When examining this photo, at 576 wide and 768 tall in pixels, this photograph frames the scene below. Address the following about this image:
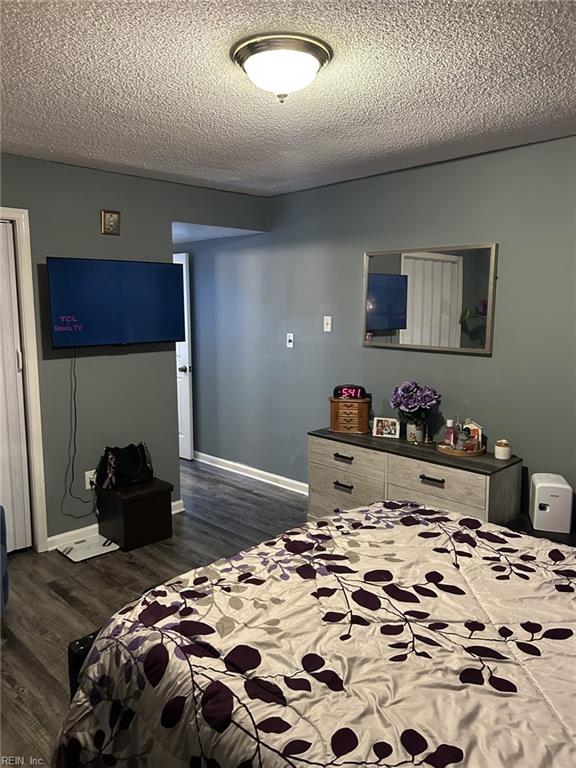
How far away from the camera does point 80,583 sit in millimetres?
3258

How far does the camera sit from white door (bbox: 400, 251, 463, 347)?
3.60 meters

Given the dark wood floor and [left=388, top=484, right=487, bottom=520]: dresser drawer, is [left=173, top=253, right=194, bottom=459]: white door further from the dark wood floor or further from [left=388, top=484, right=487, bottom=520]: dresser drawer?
[left=388, top=484, right=487, bottom=520]: dresser drawer

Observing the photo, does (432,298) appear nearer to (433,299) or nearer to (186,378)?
(433,299)

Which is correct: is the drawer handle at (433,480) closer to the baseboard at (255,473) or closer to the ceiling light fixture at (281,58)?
the baseboard at (255,473)

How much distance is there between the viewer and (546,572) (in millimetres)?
1954

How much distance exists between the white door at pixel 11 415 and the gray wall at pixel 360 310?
2072 mm

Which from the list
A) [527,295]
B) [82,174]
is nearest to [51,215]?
[82,174]

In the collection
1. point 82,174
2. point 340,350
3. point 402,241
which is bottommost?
point 340,350

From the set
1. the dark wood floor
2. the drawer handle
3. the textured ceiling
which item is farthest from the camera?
the drawer handle

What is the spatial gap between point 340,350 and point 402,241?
935 millimetres

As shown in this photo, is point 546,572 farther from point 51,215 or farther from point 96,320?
point 51,215

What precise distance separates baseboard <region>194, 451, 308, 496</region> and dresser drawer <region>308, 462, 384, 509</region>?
83 cm

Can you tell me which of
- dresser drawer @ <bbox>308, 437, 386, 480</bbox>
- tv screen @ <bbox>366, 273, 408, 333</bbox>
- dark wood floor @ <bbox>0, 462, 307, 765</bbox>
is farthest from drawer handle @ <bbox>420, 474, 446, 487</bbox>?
dark wood floor @ <bbox>0, 462, 307, 765</bbox>

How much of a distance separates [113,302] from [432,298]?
2.07m
